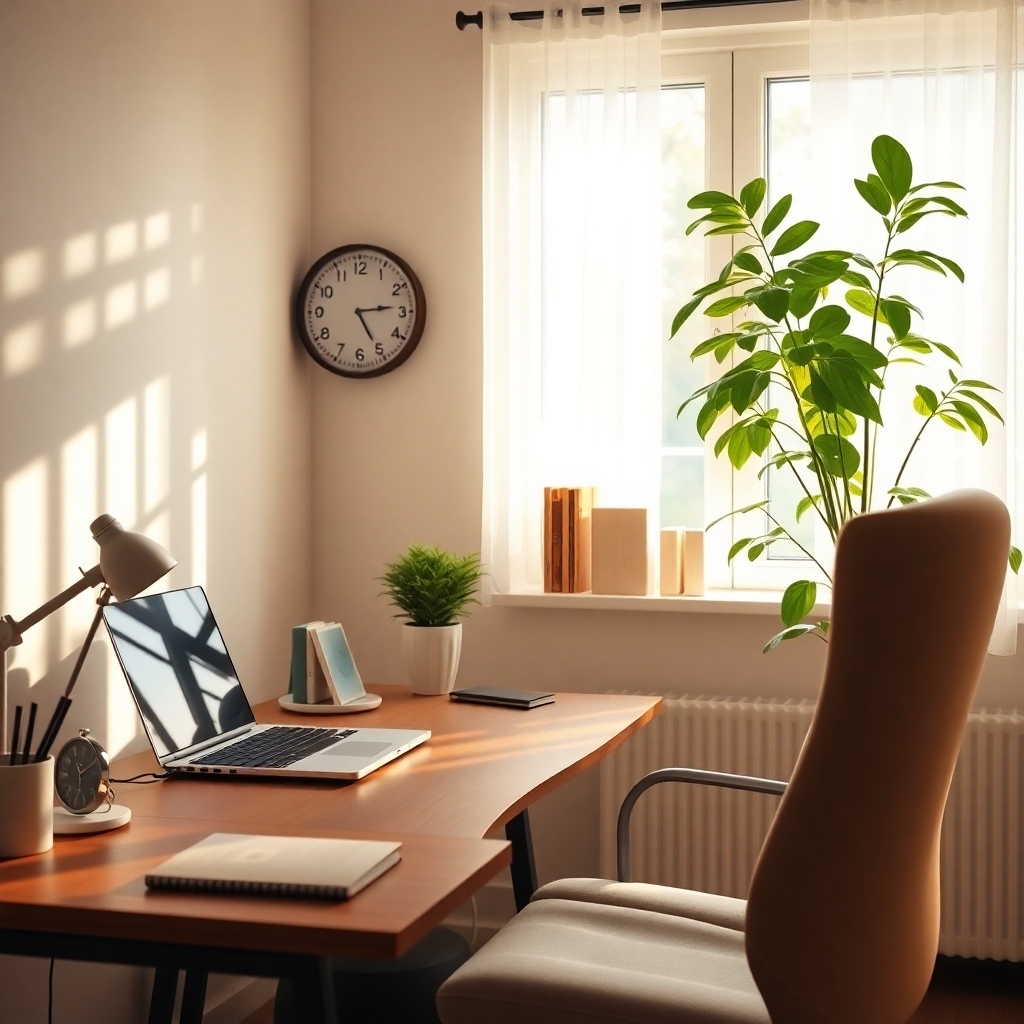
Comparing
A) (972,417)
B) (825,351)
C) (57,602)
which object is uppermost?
(825,351)

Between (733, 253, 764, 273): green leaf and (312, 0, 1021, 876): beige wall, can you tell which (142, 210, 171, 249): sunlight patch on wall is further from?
(733, 253, 764, 273): green leaf

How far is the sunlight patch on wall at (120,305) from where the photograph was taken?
228 centimetres

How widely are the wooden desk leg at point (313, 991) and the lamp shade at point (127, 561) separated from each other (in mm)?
587

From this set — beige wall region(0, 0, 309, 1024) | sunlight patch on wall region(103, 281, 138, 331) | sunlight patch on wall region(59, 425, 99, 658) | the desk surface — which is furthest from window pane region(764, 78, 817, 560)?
sunlight patch on wall region(59, 425, 99, 658)

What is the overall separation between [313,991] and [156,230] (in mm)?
1677

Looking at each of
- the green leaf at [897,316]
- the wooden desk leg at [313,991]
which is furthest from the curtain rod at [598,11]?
the wooden desk leg at [313,991]

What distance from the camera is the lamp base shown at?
5.09ft

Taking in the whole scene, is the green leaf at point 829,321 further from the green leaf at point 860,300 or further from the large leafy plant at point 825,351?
the green leaf at point 860,300

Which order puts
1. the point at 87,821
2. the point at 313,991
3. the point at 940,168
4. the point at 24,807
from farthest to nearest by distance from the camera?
the point at 940,168
the point at 87,821
the point at 24,807
the point at 313,991

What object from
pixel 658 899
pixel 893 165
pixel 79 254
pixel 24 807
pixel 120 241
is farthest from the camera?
pixel 893 165

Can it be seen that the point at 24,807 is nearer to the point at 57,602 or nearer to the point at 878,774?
the point at 57,602

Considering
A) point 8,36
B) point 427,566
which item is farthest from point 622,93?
point 8,36

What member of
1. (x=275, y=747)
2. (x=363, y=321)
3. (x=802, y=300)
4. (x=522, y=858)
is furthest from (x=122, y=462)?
(x=802, y=300)

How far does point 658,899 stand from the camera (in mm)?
1966
